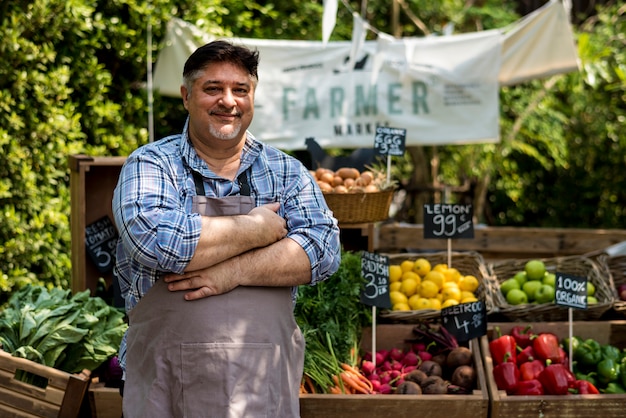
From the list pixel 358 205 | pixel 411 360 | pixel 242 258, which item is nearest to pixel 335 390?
pixel 411 360

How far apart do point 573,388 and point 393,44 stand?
320cm

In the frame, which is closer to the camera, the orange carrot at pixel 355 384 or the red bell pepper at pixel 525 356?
the orange carrot at pixel 355 384

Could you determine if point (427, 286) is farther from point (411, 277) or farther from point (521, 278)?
point (521, 278)

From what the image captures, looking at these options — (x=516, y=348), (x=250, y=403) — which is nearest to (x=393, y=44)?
(x=516, y=348)

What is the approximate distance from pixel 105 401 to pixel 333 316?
1.13 m

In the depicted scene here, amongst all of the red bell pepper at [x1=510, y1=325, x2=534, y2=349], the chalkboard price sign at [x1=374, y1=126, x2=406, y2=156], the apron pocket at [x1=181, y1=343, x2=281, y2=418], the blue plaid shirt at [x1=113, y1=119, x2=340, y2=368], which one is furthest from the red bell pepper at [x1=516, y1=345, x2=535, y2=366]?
the apron pocket at [x1=181, y1=343, x2=281, y2=418]

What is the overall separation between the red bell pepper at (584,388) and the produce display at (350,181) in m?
1.38

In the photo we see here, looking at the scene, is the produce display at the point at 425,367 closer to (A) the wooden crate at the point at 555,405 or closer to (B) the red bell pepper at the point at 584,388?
(A) the wooden crate at the point at 555,405

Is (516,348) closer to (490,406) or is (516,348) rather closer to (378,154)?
(490,406)

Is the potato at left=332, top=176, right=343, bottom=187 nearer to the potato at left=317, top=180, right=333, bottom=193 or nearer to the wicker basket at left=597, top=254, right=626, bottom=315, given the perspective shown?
the potato at left=317, top=180, right=333, bottom=193

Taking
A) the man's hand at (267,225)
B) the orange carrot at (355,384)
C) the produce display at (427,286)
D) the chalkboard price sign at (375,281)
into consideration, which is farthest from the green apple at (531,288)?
the man's hand at (267,225)

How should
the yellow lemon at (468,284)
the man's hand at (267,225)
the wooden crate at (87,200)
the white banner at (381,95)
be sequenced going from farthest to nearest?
the white banner at (381,95)
the yellow lemon at (468,284)
the wooden crate at (87,200)
the man's hand at (267,225)

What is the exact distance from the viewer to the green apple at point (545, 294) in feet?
15.0

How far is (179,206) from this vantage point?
246cm
